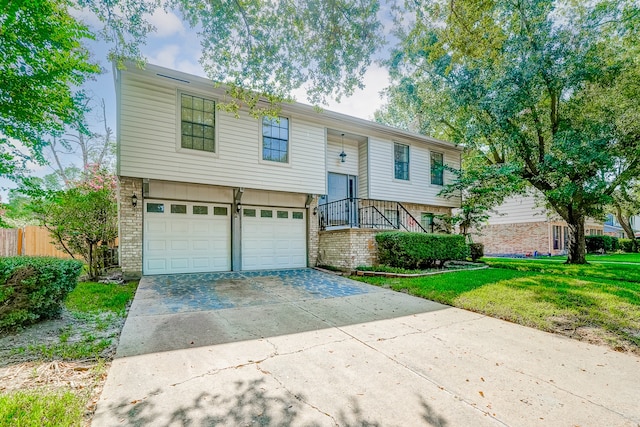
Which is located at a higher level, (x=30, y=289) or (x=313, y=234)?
(x=313, y=234)

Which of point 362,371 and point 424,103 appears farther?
point 424,103

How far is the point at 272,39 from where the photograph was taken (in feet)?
21.5

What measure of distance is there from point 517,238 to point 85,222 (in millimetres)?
22722

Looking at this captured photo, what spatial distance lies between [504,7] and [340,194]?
8142 mm

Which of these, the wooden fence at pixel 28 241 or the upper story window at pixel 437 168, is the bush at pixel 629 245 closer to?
the upper story window at pixel 437 168

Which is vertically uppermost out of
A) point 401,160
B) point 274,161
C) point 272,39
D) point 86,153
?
point 86,153

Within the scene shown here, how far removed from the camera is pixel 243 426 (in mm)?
2174

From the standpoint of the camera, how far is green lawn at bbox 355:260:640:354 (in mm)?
4348

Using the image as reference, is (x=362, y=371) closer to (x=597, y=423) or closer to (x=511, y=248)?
(x=597, y=423)

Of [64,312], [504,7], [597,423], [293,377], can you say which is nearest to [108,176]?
[64,312]

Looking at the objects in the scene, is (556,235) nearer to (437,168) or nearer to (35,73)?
(437,168)

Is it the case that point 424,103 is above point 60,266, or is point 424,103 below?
above

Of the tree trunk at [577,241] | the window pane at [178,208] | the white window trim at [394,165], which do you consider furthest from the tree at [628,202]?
the window pane at [178,208]

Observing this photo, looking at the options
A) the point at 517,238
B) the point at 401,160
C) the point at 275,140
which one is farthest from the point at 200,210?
the point at 517,238
